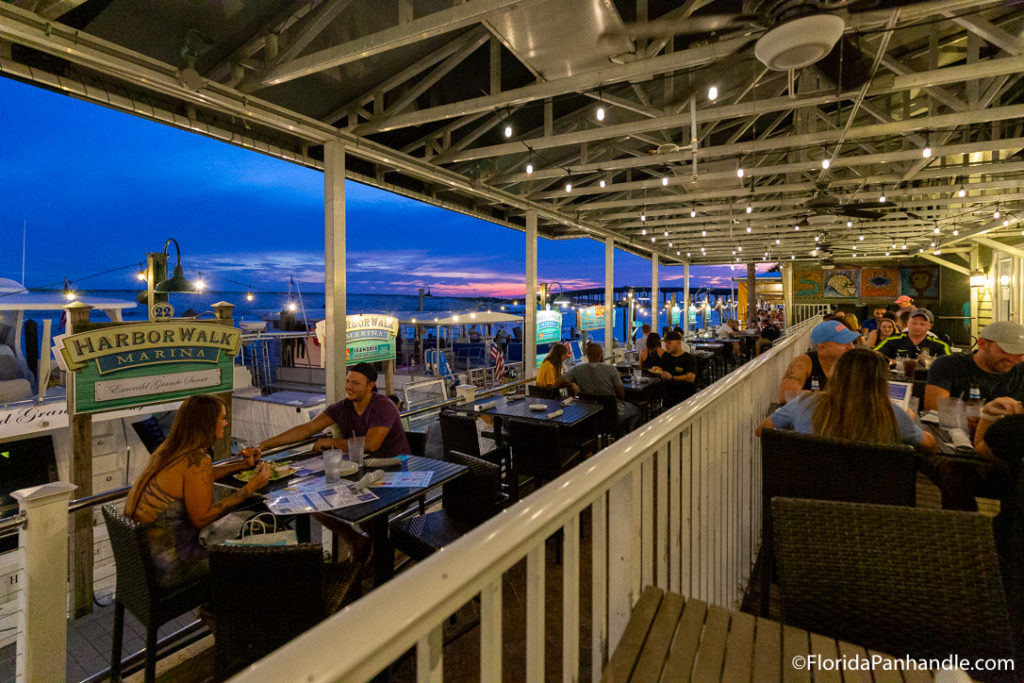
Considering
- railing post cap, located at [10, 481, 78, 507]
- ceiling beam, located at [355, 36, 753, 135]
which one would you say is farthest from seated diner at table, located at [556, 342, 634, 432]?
railing post cap, located at [10, 481, 78, 507]

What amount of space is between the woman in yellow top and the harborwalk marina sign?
3.20 meters

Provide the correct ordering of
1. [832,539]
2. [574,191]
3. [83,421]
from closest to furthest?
1. [832,539]
2. [83,421]
3. [574,191]

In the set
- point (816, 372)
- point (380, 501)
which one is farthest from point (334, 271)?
point (816, 372)

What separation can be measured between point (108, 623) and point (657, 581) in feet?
14.4

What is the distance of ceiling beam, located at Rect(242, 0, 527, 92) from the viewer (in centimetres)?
286

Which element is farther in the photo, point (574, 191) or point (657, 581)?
point (574, 191)

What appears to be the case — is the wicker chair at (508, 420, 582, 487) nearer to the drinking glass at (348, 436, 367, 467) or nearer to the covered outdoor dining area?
the covered outdoor dining area

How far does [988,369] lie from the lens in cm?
314

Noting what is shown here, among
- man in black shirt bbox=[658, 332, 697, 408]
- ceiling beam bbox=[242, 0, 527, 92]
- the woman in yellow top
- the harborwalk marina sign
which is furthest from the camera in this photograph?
man in black shirt bbox=[658, 332, 697, 408]

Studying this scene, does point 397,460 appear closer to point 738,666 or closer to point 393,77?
point 738,666

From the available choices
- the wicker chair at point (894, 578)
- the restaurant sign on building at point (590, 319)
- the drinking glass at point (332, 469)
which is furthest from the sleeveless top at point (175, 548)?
the restaurant sign on building at point (590, 319)

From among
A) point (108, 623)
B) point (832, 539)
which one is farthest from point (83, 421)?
point (832, 539)

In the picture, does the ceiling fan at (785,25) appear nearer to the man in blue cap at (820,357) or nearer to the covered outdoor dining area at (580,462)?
the covered outdoor dining area at (580,462)

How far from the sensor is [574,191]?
7.39 m
